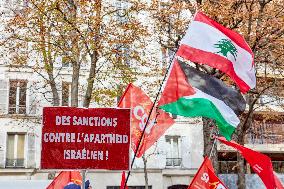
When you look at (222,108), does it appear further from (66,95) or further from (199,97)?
(66,95)

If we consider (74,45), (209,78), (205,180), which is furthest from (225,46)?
(74,45)

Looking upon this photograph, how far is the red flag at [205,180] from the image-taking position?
10344 millimetres

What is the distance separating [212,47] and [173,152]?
24.0 metres

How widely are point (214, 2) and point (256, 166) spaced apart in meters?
9.77

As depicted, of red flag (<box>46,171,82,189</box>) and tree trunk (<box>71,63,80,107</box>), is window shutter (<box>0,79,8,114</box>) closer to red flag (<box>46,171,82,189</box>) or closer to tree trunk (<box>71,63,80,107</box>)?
tree trunk (<box>71,63,80,107</box>)

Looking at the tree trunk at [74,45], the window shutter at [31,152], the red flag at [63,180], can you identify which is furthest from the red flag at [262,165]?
the window shutter at [31,152]

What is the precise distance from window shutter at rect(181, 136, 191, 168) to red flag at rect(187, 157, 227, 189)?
20832 millimetres

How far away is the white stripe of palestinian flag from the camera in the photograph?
7859 mm

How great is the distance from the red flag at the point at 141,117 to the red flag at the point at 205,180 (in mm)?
1260

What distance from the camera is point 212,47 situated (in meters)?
8.18

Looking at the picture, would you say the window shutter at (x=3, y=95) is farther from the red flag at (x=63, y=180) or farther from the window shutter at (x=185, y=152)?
the red flag at (x=63, y=180)

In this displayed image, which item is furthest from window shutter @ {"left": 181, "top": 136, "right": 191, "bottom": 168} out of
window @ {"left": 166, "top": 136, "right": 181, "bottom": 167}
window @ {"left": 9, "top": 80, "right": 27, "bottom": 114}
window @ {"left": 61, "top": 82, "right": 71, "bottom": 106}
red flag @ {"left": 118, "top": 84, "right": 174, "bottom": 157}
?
red flag @ {"left": 118, "top": 84, "right": 174, "bottom": 157}

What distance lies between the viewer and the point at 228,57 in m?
8.20

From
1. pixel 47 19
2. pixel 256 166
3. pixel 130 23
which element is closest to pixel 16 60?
pixel 47 19
